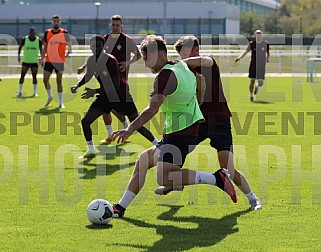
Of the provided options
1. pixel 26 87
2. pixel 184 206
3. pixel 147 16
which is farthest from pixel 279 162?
pixel 147 16

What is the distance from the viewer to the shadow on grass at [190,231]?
7121 millimetres

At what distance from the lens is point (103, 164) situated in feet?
38.0

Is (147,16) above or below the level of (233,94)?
above

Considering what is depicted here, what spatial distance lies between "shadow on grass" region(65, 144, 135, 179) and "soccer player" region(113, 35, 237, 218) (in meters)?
2.55

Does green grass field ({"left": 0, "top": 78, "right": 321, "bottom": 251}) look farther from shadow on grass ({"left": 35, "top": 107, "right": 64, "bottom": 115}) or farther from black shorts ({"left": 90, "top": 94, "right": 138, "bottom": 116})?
shadow on grass ({"left": 35, "top": 107, "right": 64, "bottom": 115})

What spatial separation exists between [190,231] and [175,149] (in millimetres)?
798

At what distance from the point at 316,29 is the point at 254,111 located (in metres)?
36.1

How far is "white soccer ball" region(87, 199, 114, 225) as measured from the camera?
25.6 feet

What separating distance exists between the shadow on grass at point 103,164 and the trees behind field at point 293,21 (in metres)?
42.4

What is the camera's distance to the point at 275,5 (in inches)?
4599

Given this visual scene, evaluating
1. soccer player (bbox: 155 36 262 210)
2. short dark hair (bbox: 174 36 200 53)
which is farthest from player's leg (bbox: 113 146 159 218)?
short dark hair (bbox: 174 36 200 53)

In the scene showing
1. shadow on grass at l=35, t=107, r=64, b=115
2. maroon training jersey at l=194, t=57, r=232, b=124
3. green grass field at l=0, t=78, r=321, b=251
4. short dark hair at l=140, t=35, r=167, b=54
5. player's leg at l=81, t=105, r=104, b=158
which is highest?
short dark hair at l=140, t=35, r=167, b=54

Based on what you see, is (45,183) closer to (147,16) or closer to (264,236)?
(264,236)

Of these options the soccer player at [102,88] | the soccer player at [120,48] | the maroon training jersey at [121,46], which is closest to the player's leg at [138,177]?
the soccer player at [102,88]
